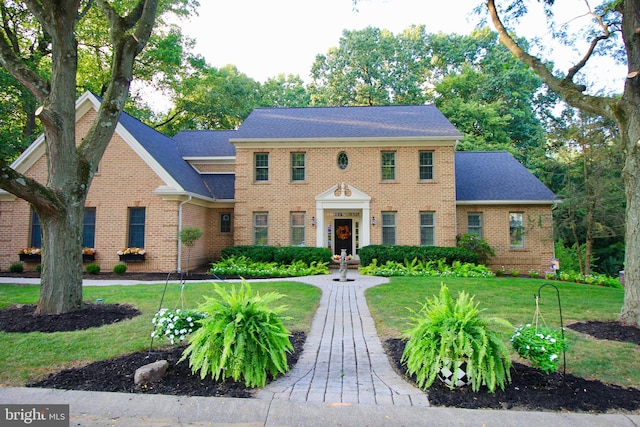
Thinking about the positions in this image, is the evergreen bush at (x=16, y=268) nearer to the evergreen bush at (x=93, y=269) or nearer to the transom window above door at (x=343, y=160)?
the evergreen bush at (x=93, y=269)

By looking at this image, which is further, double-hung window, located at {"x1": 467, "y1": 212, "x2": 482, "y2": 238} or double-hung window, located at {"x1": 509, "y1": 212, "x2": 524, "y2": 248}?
double-hung window, located at {"x1": 467, "y1": 212, "x2": 482, "y2": 238}

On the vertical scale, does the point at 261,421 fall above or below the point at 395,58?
below

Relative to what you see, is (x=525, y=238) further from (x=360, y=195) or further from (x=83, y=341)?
(x=83, y=341)

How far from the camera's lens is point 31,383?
4.07 meters

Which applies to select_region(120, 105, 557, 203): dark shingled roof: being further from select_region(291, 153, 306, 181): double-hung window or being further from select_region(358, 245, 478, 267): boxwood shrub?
select_region(358, 245, 478, 267): boxwood shrub

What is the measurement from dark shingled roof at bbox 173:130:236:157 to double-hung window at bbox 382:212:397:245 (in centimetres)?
916

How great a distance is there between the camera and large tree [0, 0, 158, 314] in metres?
6.70

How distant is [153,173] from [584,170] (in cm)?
1844

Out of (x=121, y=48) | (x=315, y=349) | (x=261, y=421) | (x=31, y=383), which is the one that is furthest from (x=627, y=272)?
(x=121, y=48)

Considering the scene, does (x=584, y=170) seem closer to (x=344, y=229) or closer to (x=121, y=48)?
(x=344, y=229)

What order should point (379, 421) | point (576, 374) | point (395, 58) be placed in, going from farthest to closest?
point (395, 58)
point (576, 374)
point (379, 421)

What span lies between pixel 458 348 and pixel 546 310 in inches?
218

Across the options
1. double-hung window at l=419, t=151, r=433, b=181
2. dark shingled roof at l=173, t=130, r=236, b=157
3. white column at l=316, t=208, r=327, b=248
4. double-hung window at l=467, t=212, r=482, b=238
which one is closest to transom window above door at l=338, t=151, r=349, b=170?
white column at l=316, t=208, r=327, b=248

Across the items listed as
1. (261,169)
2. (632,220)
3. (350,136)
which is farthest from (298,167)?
(632,220)
